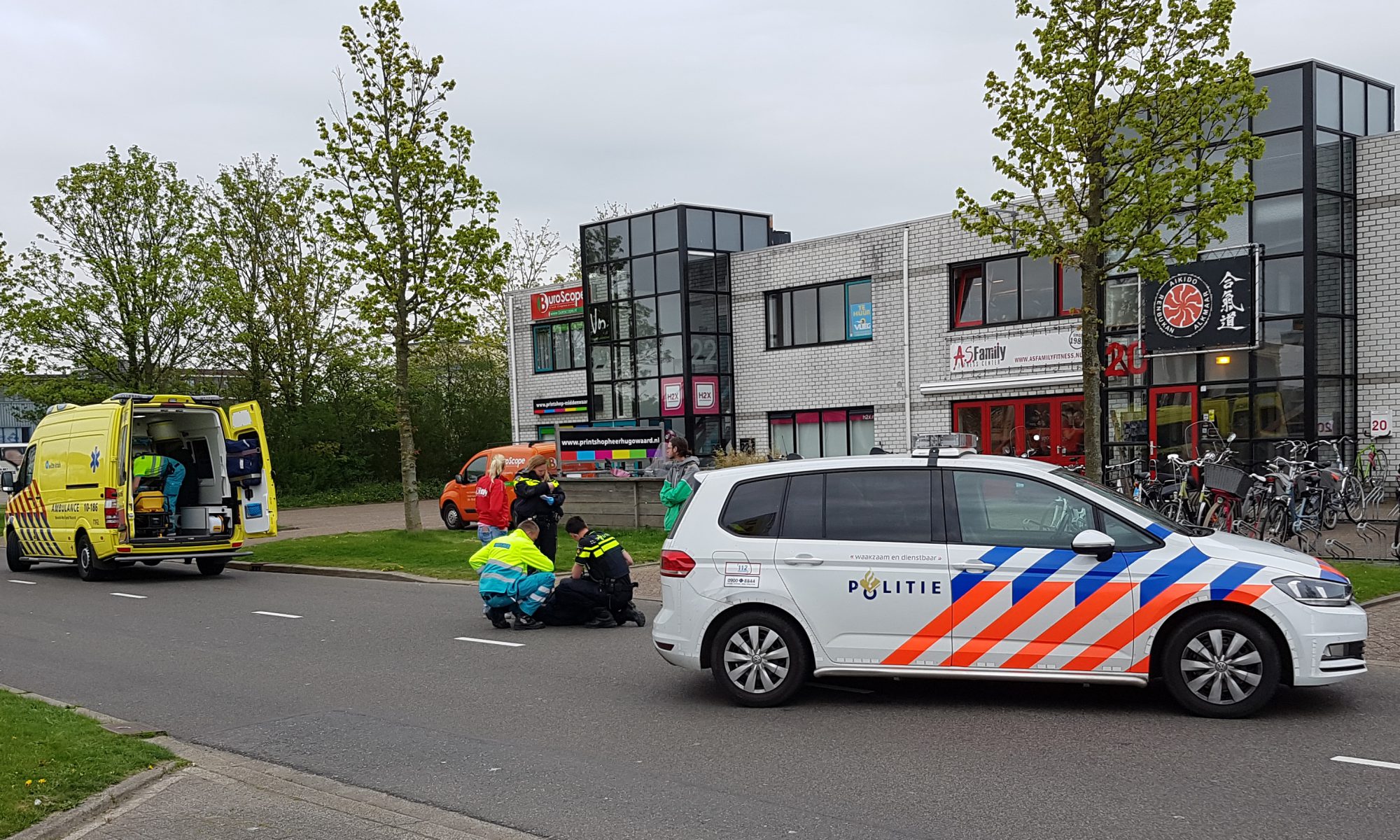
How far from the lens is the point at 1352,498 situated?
54.7 feet

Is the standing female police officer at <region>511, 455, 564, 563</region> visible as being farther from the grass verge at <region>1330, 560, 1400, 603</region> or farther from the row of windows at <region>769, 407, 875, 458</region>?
the row of windows at <region>769, 407, 875, 458</region>

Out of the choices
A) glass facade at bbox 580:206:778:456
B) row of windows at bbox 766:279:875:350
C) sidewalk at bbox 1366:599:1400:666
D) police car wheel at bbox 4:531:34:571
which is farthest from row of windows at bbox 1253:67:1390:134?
police car wheel at bbox 4:531:34:571

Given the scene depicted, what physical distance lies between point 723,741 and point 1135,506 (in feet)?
9.93

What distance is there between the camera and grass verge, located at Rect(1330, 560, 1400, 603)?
10867 millimetres

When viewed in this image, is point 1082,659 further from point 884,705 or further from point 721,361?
point 721,361

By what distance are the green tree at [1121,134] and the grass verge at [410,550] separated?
6.90m

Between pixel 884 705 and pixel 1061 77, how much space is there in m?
9.09

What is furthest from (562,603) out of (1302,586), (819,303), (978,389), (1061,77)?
(819,303)

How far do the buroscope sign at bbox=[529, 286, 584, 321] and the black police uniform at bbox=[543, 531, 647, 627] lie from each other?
2415 centimetres

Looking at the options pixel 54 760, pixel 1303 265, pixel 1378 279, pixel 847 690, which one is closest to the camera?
pixel 54 760

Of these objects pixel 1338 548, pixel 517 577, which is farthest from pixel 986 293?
pixel 517 577

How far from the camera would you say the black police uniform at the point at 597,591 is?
10.8 metres

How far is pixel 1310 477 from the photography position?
607 inches

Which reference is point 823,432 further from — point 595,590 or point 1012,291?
point 595,590
